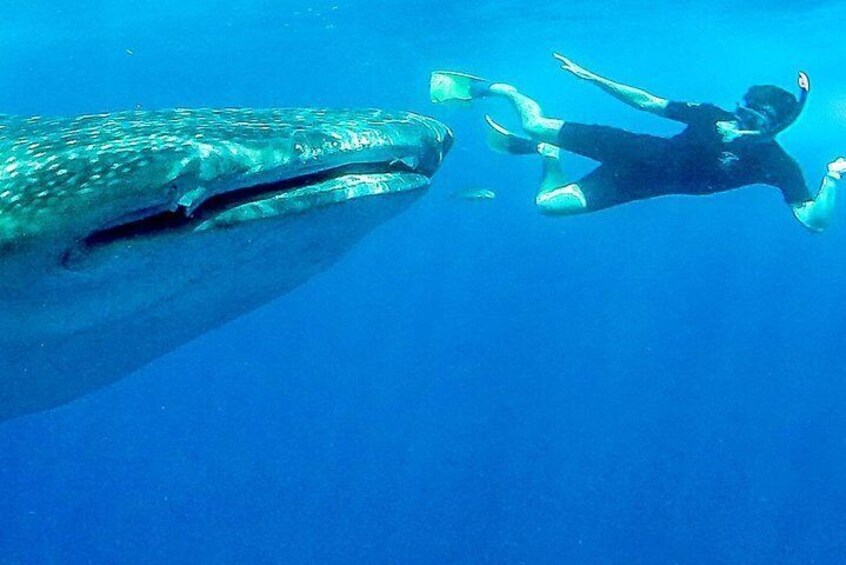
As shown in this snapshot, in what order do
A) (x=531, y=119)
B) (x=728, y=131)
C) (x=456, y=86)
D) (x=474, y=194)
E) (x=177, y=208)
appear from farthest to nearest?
(x=474, y=194) → (x=456, y=86) → (x=531, y=119) → (x=728, y=131) → (x=177, y=208)

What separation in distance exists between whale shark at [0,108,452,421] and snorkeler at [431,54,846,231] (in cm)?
631

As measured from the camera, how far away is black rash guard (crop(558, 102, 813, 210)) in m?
8.64

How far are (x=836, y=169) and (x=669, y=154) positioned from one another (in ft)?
5.98

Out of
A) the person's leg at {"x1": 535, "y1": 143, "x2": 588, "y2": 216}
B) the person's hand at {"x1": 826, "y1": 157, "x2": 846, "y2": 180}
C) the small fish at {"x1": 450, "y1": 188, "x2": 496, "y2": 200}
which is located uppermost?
the person's hand at {"x1": 826, "y1": 157, "x2": 846, "y2": 180}

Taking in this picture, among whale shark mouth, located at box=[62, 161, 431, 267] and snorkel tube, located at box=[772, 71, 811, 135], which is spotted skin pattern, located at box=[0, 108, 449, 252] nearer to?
whale shark mouth, located at box=[62, 161, 431, 267]

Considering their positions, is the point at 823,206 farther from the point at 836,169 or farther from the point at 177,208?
the point at 177,208

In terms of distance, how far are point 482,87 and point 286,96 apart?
51092 mm

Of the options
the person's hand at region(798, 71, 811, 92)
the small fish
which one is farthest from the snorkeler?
the small fish

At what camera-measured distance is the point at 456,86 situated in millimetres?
9570

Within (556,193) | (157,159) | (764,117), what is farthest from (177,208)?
(764,117)

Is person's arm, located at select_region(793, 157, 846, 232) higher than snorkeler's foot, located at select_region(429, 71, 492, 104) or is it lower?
lower

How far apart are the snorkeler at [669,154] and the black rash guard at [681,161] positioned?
0.04 ft

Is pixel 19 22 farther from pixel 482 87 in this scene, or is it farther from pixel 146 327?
pixel 146 327

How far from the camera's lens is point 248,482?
19625mm
